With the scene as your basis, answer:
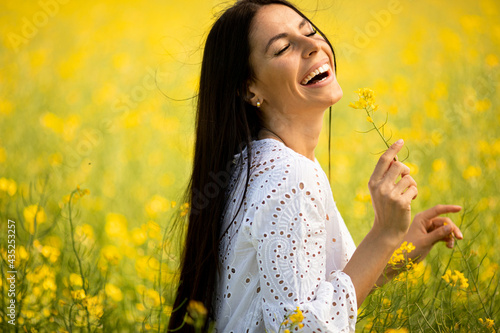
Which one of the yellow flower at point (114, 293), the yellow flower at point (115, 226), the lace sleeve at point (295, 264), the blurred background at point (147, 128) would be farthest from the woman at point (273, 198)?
the yellow flower at point (115, 226)

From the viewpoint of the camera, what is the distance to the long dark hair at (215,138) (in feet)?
5.23

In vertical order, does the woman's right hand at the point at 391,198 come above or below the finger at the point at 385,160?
below

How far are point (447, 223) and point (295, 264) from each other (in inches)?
29.4

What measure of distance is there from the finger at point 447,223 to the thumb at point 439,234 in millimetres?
Answer: 15

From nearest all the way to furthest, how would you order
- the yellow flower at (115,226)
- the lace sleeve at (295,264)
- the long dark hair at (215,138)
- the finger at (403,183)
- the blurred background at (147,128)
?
the lace sleeve at (295,264), the finger at (403,183), the long dark hair at (215,138), the blurred background at (147,128), the yellow flower at (115,226)

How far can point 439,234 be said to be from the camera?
73.4 inches

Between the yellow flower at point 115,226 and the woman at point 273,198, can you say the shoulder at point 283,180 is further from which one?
the yellow flower at point 115,226

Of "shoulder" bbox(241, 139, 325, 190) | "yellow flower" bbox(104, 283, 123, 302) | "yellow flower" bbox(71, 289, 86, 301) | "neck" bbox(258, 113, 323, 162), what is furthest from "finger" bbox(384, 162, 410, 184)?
"yellow flower" bbox(104, 283, 123, 302)

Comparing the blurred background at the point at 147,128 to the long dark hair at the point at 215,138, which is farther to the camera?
the blurred background at the point at 147,128

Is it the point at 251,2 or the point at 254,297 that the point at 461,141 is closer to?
the point at 251,2

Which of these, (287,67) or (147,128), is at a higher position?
(287,67)

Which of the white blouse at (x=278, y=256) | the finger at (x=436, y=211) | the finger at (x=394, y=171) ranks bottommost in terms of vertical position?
the finger at (x=436, y=211)

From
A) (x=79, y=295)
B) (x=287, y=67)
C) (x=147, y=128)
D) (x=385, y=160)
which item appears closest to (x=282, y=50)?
(x=287, y=67)

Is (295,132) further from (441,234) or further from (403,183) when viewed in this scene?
(441,234)
